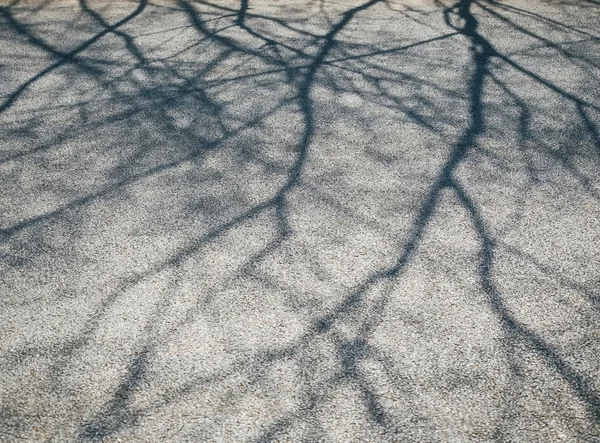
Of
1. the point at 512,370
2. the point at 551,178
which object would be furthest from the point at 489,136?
the point at 512,370

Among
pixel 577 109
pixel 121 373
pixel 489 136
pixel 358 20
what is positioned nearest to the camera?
pixel 121 373

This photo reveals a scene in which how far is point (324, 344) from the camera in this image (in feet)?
8.89

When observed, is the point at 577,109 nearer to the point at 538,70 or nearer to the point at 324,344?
the point at 538,70

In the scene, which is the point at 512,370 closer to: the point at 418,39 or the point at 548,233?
the point at 548,233

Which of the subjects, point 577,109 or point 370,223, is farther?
point 577,109

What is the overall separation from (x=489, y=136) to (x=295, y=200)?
1760 mm

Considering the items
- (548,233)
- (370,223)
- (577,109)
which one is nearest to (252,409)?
(370,223)

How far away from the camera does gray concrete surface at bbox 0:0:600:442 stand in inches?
96.4

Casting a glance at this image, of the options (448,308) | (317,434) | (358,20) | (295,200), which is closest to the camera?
(317,434)

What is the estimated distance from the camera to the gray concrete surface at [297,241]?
2449 millimetres

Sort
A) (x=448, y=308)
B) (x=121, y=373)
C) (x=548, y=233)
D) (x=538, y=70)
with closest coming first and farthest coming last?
1. (x=121, y=373)
2. (x=448, y=308)
3. (x=548, y=233)
4. (x=538, y=70)

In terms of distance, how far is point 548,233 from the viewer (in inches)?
136

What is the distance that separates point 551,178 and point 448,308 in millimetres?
1609

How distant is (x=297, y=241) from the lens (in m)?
3.37
